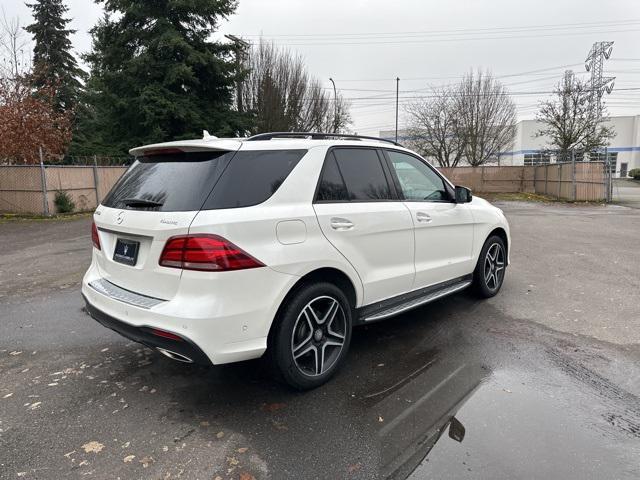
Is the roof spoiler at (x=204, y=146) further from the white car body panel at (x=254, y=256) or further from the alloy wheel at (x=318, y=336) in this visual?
the alloy wheel at (x=318, y=336)

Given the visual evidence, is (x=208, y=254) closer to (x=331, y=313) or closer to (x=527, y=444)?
(x=331, y=313)

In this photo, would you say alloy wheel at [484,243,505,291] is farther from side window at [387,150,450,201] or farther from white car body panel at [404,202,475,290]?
side window at [387,150,450,201]

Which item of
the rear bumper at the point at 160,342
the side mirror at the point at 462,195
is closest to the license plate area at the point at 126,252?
the rear bumper at the point at 160,342

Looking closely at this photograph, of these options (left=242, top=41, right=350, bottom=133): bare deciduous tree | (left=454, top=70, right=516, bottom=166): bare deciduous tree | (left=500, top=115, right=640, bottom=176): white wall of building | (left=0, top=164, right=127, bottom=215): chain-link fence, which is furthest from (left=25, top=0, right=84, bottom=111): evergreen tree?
(left=500, top=115, right=640, bottom=176): white wall of building

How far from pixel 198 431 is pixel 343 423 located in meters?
0.90

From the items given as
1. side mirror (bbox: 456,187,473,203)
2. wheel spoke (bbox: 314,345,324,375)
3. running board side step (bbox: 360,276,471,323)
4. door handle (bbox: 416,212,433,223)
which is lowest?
wheel spoke (bbox: 314,345,324,375)

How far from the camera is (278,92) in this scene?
93.1ft

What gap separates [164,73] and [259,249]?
2245cm

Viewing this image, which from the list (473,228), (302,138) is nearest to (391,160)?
(302,138)

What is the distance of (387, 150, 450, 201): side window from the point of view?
4184 millimetres

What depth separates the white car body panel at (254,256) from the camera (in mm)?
2703

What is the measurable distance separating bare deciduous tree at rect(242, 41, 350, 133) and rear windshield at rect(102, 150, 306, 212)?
2439cm

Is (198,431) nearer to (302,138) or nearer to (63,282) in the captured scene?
(302,138)

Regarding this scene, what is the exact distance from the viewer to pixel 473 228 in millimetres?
4926
